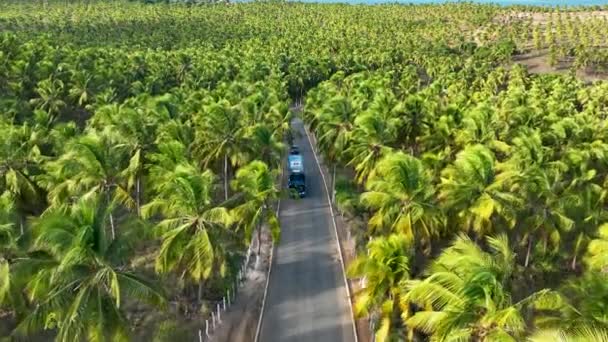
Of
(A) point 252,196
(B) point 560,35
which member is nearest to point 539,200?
(A) point 252,196

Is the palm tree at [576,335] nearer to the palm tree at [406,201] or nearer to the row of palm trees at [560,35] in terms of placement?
the palm tree at [406,201]

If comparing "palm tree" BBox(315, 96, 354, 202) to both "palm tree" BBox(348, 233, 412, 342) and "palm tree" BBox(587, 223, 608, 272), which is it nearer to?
"palm tree" BBox(348, 233, 412, 342)

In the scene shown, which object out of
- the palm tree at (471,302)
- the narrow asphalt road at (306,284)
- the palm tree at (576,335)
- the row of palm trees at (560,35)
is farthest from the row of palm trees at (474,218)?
the row of palm trees at (560,35)

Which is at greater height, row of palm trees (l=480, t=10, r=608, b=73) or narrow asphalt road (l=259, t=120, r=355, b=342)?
row of palm trees (l=480, t=10, r=608, b=73)

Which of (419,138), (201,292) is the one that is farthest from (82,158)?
(419,138)

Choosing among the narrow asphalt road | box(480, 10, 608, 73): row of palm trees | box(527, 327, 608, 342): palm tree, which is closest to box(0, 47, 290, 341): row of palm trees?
the narrow asphalt road
